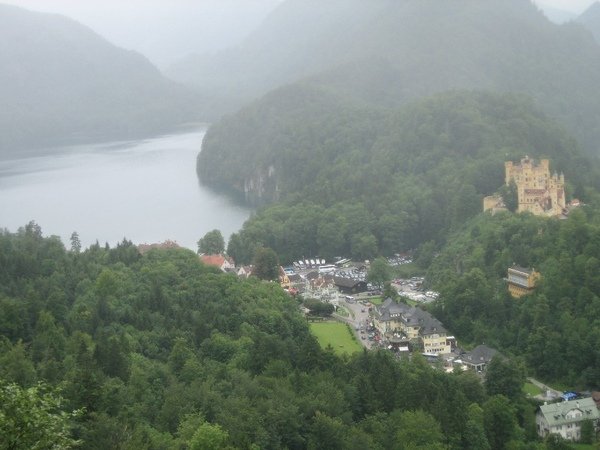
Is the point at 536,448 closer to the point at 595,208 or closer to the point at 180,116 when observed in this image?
the point at 595,208

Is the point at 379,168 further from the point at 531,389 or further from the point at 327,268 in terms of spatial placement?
the point at 531,389

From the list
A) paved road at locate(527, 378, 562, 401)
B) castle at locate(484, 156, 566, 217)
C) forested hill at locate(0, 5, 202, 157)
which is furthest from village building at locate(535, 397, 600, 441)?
forested hill at locate(0, 5, 202, 157)

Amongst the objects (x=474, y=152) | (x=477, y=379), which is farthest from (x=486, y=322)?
(x=474, y=152)

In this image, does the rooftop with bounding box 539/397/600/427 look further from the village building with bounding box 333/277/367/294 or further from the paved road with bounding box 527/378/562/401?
the village building with bounding box 333/277/367/294

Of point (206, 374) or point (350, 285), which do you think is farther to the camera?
point (350, 285)

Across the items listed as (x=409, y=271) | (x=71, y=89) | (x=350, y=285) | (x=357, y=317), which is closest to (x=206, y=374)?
(x=357, y=317)

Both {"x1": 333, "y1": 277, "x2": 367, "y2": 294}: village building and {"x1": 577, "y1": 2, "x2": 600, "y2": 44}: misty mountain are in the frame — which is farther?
{"x1": 577, "y1": 2, "x2": 600, "y2": 44}: misty mountain
